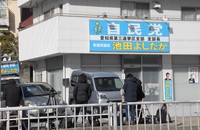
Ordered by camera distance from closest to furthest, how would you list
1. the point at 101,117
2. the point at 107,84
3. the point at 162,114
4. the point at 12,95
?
the point at 101,117 → the point at 162,114 → the point at 12,95 → the point at 107,84

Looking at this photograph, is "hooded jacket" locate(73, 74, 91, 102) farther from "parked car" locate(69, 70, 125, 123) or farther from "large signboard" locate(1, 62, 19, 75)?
"large signboard" locate(1, 62, 19, 75)

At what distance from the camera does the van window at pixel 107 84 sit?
17438mm

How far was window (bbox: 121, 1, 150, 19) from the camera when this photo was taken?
23.4m

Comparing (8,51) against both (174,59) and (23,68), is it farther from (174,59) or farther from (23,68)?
(174,59)

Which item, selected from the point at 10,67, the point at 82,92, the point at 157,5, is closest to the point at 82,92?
the point at 82,92

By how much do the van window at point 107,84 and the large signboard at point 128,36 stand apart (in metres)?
3.33

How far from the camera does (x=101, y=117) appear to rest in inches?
366

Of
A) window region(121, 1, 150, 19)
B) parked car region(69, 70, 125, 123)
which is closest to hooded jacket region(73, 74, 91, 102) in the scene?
parked car region(69, 70, 125, 123)

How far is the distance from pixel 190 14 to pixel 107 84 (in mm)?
9402

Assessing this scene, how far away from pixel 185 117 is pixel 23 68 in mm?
22885

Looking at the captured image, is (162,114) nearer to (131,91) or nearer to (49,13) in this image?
(131,91)

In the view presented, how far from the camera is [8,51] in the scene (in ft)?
115

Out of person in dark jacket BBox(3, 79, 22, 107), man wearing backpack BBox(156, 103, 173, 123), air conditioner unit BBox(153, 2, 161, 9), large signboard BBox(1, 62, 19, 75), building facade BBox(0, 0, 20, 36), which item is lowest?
man wearing backpack BBox(156, 103, 173, 123)

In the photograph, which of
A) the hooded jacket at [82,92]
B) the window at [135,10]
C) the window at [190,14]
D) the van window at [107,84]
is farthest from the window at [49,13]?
the hooded jacket at [82,92]
